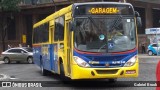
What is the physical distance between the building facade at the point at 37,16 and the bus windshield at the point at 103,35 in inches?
1721

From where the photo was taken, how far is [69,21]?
586 inches

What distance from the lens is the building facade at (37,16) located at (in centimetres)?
5950

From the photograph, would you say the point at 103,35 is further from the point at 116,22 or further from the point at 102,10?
the point at 102,10

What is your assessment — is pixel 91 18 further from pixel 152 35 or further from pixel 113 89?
pixel 152 35

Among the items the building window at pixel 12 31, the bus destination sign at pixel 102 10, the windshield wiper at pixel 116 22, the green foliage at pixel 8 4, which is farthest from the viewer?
the building window at pixel 12 31

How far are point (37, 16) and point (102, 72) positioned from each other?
48.9 m

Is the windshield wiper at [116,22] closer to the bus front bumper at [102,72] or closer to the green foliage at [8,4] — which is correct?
the bus front bumper at [102,72]

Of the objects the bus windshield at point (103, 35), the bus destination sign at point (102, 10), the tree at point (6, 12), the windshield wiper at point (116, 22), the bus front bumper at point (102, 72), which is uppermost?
the tree at point (6, 12)

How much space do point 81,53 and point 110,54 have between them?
977mm

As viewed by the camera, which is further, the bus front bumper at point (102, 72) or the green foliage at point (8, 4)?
the green foliage at point (8, 4)

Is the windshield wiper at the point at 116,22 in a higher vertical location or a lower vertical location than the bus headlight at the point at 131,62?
higher

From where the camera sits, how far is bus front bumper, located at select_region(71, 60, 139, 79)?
541 inches

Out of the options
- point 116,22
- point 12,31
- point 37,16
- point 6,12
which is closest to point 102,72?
point 116,22

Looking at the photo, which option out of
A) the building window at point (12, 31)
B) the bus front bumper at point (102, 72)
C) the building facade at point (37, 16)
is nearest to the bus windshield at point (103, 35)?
the bus front bumper at point (102, 72)
